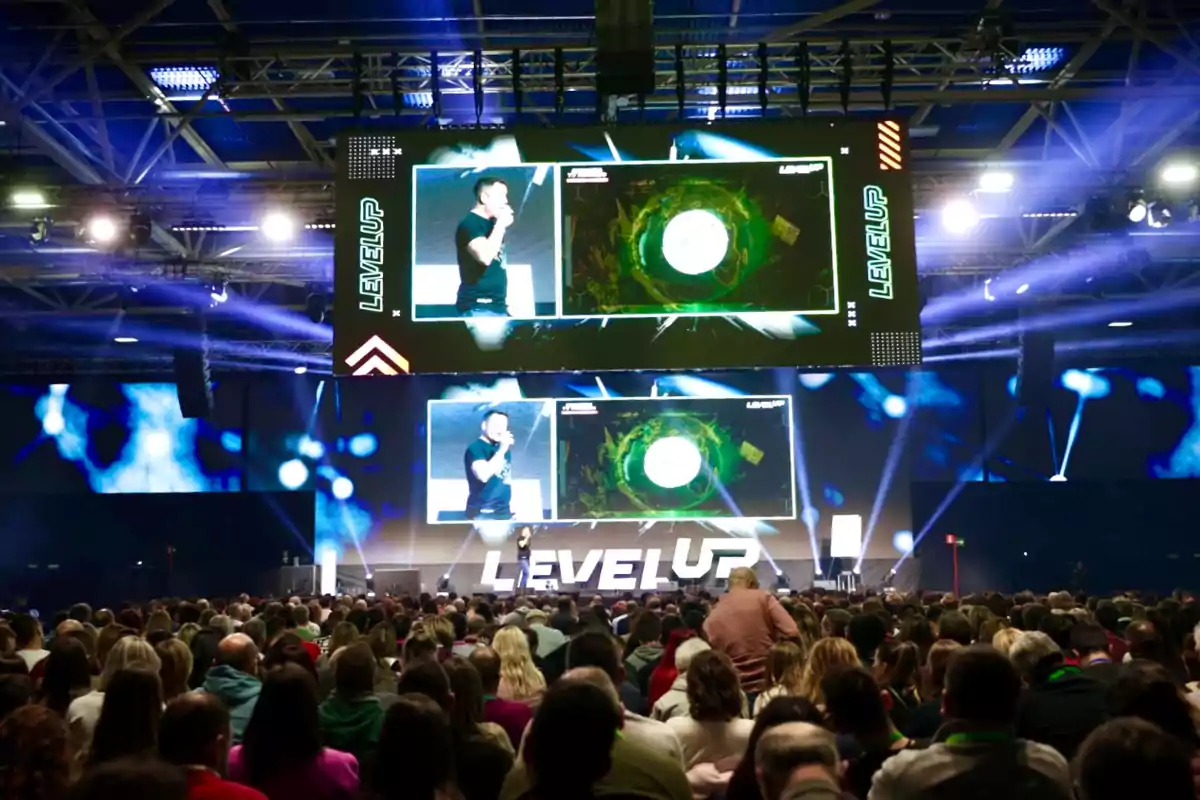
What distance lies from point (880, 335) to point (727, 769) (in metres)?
6.99

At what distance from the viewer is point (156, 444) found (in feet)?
78.0

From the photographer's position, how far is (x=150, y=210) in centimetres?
1483

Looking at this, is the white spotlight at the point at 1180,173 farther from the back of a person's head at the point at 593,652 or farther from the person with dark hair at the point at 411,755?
the person with dark hair at the point at 411,755

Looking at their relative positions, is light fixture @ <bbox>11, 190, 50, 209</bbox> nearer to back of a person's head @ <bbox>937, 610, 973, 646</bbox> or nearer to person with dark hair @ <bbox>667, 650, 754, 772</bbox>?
back of a person's head @ <bbox>937, 610, 973, 646</bbox>

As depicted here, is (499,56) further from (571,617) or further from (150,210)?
(571,617)

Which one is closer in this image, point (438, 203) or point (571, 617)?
point (571, 617)

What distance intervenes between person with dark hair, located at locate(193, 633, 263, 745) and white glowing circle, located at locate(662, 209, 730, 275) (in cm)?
610

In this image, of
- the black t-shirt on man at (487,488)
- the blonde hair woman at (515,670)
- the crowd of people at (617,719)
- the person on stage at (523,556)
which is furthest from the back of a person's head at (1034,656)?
the black t-shirt on man at (487,488)

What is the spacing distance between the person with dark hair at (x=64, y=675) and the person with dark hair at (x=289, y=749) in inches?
67.8

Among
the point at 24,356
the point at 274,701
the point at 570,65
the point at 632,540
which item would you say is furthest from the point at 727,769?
the point at 24,356

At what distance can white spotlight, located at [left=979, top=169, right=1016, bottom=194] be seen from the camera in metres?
14.4

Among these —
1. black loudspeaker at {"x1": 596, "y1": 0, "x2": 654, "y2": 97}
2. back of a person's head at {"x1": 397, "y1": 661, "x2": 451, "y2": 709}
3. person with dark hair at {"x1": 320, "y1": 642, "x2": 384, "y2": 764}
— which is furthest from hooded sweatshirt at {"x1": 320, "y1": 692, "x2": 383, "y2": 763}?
black loudspeaker at {"x1": 596, "y1": 0, "x2": 654, "y2": 97}

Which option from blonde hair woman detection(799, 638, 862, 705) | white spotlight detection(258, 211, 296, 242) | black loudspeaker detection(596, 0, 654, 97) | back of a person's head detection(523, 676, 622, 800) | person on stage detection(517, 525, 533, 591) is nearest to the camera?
back of a person's head detection(523, 676, 622, 800)

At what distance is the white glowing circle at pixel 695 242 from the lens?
10.6 m
